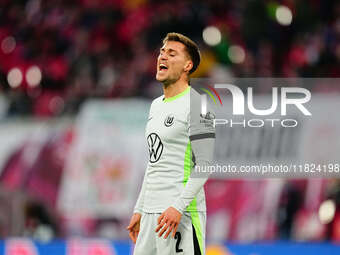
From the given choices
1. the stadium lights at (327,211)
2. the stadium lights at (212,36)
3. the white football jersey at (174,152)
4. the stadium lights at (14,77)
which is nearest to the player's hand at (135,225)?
the white football jersey at (174,152)

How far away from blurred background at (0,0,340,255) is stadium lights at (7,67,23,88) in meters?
0.02

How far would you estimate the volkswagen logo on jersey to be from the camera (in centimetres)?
332

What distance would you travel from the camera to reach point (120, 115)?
7070 millimetres

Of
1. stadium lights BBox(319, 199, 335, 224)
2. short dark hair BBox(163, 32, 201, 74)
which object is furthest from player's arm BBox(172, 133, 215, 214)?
stadium lights BBox(319, 199, 335, 224)

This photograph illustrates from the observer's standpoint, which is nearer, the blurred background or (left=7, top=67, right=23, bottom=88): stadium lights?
the blurred background

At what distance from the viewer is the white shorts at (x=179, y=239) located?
127 inches

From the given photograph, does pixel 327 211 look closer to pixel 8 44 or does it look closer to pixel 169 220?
pixel 169 220

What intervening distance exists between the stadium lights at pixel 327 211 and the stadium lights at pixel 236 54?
235 centimetres

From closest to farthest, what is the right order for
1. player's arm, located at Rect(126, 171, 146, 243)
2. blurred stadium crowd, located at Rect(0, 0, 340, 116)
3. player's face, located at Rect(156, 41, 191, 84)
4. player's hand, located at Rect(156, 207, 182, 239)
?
player's hand, located at Rect(156, 207, 182, 239), player's face, located at Rect(156, 41, 191, 84), player's arm, located at Rect(126, 171, 146, 243), blurred stadium crowd, located at Rect(0, 0, 340, 116)

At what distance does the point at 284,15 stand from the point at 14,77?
11.8ft

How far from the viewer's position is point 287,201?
20.8 ft

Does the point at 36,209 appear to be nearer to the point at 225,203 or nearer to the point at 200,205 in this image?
the point at 225,203

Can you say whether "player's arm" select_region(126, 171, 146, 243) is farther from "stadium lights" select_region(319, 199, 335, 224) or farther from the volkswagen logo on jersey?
"stadium lights" select_region(319, 199, 335, 224)

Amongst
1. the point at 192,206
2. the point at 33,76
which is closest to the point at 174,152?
the point at 192,206
